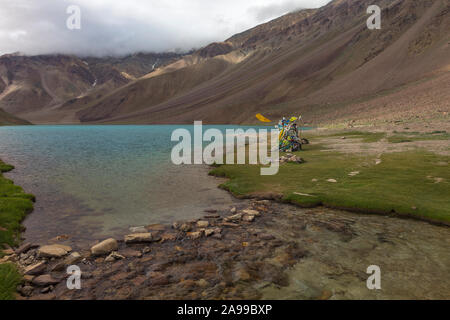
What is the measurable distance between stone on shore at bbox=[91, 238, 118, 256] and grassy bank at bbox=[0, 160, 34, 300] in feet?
8.13

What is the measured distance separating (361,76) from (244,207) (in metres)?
173

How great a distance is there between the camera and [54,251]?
10773 mm

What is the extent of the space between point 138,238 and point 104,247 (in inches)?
55.7

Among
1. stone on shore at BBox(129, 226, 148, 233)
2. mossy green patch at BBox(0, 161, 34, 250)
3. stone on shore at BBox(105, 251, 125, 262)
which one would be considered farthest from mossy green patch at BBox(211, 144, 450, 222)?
mossy green patch at BBox(0, 161, 34, 250)

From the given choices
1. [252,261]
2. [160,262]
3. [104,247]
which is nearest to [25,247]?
[104,247]

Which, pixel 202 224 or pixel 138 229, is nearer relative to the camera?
pixel 138 229

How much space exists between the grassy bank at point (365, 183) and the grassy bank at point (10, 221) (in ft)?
42.7

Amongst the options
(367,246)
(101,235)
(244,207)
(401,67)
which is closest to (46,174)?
(101,235)

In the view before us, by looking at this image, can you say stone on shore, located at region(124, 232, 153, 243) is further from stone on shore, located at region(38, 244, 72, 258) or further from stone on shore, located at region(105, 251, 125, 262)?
stone on shore, located at region(38, 244, 72, 258)

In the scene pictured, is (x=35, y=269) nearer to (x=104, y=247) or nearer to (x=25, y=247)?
(x=104, y=247)

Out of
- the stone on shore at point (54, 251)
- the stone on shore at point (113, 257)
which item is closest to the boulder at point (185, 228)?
the stone on shore at point (113, 257)

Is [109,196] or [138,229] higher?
[109,196]

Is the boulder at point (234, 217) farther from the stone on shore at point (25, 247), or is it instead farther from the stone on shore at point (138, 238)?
the stone on shore at point (25, 247)
